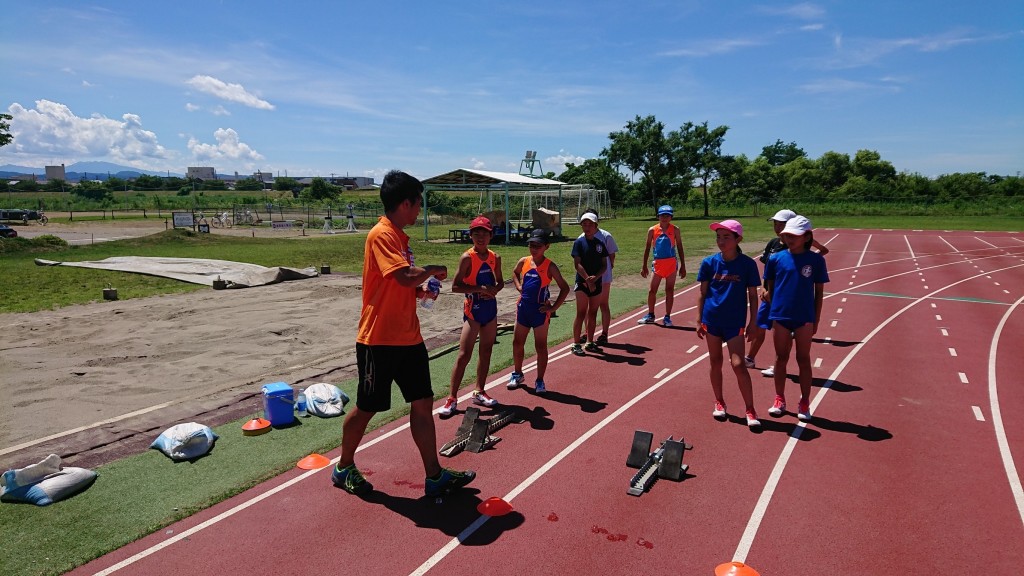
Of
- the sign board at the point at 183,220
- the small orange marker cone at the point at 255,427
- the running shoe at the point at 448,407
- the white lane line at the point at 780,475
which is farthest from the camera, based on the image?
the sign board at the point at 183,220

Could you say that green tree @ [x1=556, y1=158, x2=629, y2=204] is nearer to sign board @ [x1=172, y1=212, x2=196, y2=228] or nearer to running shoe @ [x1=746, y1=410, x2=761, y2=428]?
sign board @ [x1=172, y1=212, x2=196, y2=228]

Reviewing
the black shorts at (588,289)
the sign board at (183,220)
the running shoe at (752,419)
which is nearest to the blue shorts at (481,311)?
the black shorts at (588,289)

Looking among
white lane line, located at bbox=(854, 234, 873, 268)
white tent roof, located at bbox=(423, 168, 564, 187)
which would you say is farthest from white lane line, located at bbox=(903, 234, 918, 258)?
white tent roof, located at bbox=(423, 168, 564, 187)

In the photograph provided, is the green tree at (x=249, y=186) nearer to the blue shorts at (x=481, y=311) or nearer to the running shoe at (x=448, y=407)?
the running shoe at (x=448, y=407)

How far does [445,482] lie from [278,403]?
7.81ft

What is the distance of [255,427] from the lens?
6035mm

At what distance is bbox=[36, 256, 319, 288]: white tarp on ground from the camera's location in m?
17.1

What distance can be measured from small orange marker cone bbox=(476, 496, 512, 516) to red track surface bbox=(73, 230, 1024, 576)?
68mm

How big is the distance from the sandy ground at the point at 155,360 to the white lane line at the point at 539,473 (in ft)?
11.1

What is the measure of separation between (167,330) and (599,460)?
902 centimetres

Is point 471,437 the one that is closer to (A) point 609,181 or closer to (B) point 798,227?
(B) point 798,227

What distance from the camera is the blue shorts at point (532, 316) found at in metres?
6.91

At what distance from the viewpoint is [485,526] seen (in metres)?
4.37

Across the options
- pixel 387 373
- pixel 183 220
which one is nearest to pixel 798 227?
pixel 387 373
